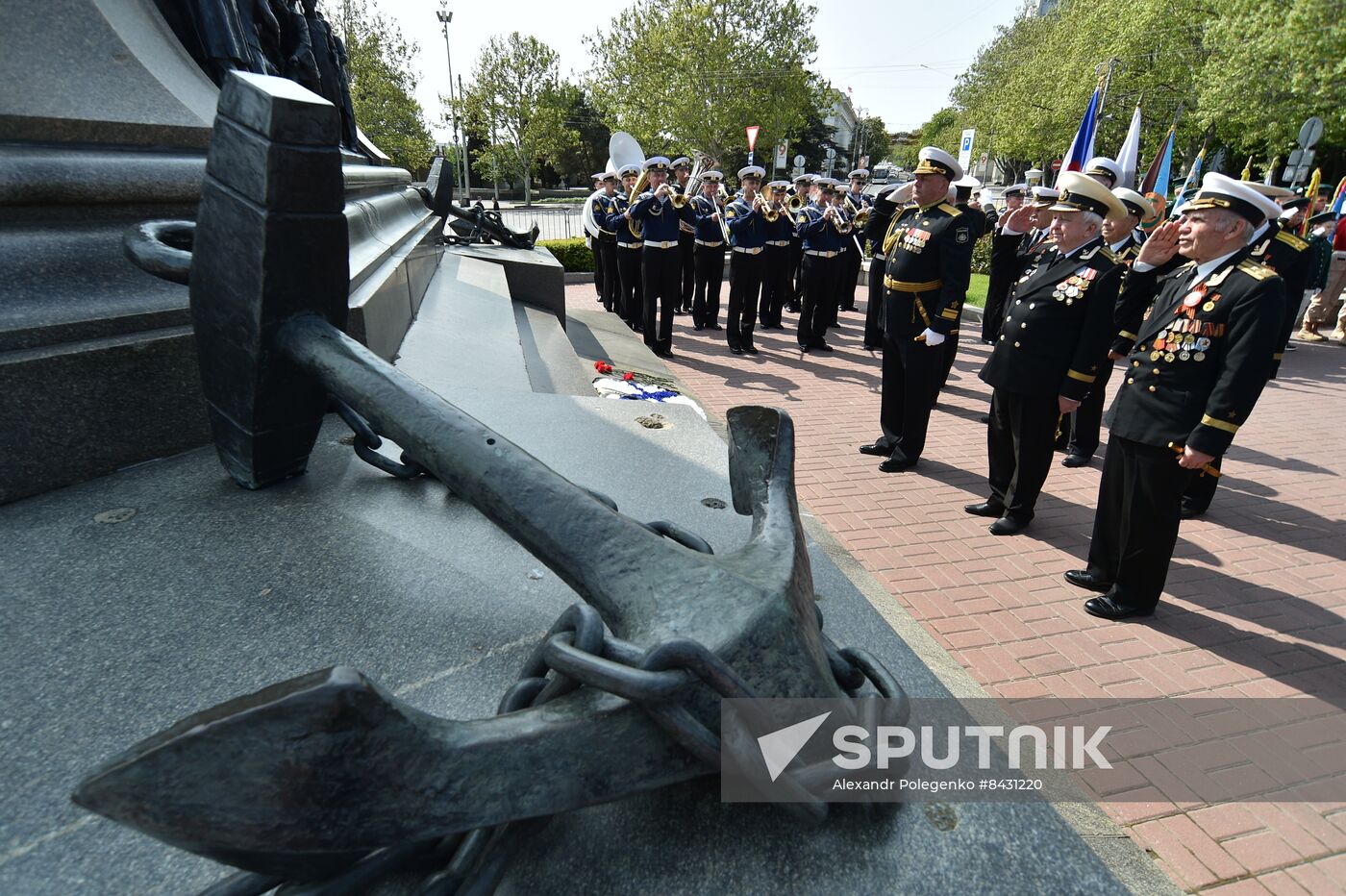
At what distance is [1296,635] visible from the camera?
308 cm

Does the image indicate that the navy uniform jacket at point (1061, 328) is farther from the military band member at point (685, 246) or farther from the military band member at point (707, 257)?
the military band member at point (707, 257)

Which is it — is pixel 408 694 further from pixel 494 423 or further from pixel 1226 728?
pixel 1226 728

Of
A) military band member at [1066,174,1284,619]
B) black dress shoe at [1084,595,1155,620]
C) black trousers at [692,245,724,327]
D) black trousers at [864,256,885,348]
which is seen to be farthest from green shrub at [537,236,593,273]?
black dress shoe at [1084,595,1155,620]

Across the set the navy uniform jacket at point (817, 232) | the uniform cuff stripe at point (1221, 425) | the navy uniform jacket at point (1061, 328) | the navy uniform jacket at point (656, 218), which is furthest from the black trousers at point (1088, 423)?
the navy uniform jacket at point (656, 218)

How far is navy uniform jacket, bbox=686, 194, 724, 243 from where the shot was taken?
10.6 meters

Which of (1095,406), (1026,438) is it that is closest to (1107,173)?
(1095,406)

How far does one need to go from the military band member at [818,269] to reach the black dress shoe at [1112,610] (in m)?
6.32

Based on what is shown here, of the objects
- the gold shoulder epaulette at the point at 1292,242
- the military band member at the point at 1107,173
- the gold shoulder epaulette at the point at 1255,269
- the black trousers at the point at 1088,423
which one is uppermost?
the military band member at the point at 1107,173

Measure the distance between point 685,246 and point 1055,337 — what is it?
7.96m

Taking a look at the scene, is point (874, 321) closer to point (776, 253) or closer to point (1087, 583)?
point (776, 253)

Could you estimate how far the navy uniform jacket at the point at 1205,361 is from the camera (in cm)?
270

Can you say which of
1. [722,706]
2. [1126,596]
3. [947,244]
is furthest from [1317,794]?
[947,244]

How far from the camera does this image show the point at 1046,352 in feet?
12.5

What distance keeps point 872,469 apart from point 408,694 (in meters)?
4.19
